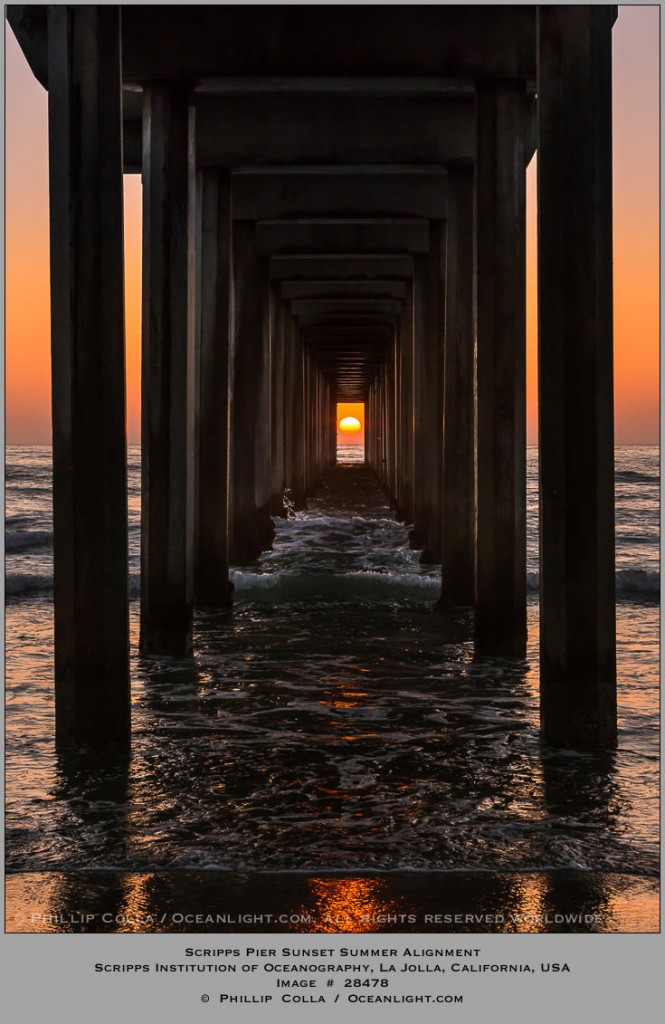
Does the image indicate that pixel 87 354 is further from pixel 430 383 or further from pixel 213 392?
pixel 430 383

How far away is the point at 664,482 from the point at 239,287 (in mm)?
10758

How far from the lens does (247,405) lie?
1537 centimetres

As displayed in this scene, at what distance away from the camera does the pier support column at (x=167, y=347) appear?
921 cm

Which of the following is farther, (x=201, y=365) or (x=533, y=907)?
(x=201, y=365)

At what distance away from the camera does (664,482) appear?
223 inches

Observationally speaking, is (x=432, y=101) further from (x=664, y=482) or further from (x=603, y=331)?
(x=664, y=482)

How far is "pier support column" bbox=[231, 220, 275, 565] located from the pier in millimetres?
34

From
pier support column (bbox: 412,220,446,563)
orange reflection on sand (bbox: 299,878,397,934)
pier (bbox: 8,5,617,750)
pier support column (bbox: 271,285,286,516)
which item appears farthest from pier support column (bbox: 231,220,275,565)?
Result: orange reflection on sand (bbox: 299,878,397,934)

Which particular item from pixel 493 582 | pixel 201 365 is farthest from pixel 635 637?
pixel 201 365

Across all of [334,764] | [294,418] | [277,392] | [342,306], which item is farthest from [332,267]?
[334,764]

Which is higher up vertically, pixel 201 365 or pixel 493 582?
pixel 201 365

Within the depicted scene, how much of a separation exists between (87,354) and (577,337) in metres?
2.46

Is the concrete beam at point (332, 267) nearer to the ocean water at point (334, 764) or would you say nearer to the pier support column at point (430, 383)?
the pier support column at point (430, 383)

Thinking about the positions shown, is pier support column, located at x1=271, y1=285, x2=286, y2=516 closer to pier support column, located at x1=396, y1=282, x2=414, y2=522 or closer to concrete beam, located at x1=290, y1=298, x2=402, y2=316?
concrete beam, located at x1=290, y1=298, x2=402, y2=316
